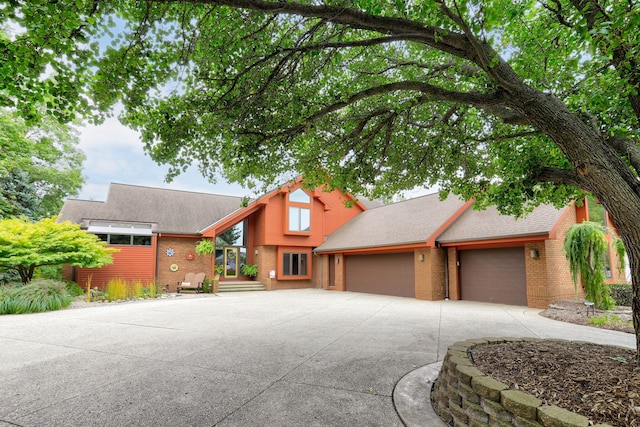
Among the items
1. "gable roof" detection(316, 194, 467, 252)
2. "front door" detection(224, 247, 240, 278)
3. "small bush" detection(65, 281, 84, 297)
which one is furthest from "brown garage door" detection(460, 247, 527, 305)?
"small bush" detection(65, 281, 84, 297)

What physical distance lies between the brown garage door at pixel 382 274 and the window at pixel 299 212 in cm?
336

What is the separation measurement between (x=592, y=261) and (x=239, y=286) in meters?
15.1

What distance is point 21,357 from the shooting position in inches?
205

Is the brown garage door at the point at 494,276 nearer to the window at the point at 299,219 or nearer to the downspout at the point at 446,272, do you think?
the downspout at the point at 446,272

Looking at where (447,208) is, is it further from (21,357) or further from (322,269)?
(21,357)

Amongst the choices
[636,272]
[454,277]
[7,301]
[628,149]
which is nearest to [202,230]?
[7,301]

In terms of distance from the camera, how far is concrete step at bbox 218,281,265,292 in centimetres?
1730

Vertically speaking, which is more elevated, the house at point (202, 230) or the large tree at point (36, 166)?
the large tree at point (36, 166)

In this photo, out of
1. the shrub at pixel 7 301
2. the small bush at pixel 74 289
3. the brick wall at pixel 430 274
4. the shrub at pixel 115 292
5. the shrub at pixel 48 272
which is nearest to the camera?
the shrub at pixel 7 301

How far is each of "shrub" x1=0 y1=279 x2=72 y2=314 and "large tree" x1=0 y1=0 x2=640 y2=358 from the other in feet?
25.3

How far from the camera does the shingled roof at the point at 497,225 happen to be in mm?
10766

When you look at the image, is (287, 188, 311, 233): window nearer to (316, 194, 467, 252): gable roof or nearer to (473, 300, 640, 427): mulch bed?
(316, 194, 467, 252): gable roof

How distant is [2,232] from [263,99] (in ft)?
38.5

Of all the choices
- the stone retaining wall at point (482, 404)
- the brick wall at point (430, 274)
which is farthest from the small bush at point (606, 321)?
the stone retaining wall at point (482, 404)
